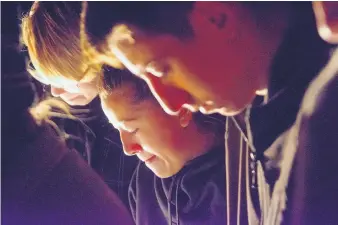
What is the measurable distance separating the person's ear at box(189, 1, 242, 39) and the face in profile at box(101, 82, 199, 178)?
0.21 m

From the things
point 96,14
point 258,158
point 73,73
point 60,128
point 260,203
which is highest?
point 96,14

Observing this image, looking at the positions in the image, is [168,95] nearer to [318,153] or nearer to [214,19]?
[214,19]

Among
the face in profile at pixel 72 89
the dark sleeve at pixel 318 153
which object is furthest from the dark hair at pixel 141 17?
the dark sleeve at pixel 318 153

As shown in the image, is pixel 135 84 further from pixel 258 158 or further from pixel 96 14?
pixel 258 158

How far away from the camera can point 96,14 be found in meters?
1.22

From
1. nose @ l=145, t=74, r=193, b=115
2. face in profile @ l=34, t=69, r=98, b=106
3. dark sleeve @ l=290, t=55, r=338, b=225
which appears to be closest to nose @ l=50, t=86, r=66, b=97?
face in profile @ l=34, t=69, r=98, b=106

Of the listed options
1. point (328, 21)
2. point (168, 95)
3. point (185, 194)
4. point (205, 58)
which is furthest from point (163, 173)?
point (328, 21)

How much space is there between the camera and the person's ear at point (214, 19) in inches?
46.1

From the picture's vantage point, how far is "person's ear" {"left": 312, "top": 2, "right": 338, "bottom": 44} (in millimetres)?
1132

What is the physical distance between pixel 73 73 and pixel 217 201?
0.47 meters

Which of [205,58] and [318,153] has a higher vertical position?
[205,58]

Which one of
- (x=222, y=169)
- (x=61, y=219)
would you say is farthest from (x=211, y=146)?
(x=61, y=219)

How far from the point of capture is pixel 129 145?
1.28m

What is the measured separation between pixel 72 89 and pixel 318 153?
2.01ft
